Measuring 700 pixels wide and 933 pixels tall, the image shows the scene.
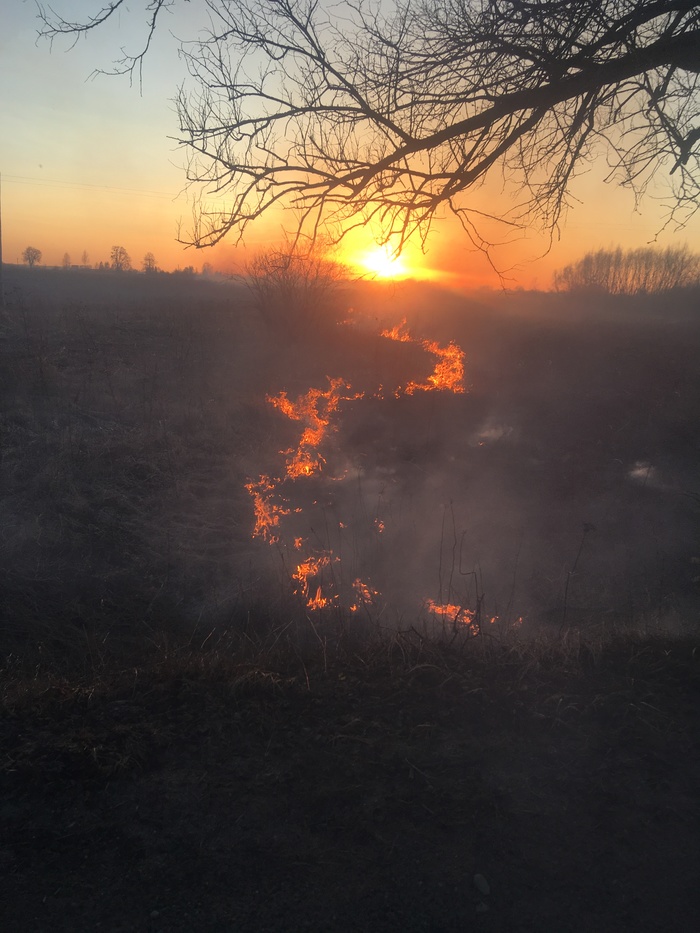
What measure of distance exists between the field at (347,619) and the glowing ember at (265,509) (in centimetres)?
7

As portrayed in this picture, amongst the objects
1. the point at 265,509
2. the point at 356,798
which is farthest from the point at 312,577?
the point at 356,798

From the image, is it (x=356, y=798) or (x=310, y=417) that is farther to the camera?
(x=310, y=417)

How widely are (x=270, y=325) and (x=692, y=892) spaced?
19.7m

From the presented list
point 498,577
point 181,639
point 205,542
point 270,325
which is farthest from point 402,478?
point 270,325

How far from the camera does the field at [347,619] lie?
2180mm

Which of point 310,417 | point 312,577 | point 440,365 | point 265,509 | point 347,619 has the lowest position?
point 312,577

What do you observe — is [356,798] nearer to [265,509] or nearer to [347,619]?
[347,619]

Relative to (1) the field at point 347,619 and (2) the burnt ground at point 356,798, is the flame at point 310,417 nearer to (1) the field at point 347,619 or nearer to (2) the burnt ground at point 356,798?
(1) the field at point 347,619

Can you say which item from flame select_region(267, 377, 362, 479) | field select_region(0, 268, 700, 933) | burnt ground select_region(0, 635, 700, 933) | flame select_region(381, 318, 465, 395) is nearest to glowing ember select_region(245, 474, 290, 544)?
field select_region(0, 268, 700, 933)

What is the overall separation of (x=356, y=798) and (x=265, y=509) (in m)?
8.84

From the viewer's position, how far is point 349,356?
1888 cm

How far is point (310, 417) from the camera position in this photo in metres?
15.3

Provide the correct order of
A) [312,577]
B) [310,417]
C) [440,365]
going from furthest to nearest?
[440,365]
[310,417]
[312,577]

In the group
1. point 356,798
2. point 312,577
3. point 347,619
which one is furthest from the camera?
point 312,577
